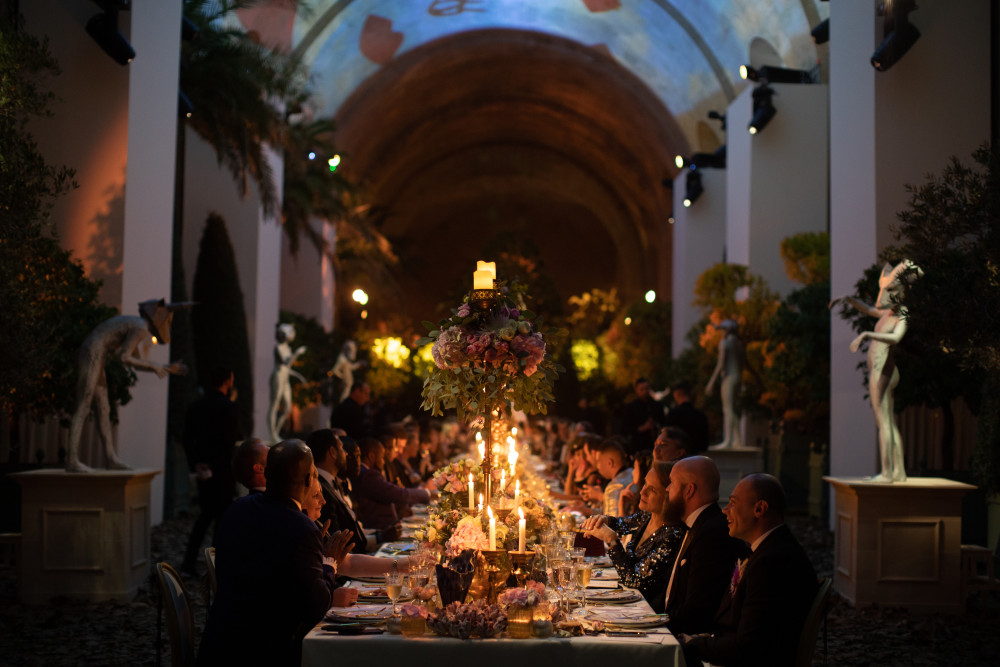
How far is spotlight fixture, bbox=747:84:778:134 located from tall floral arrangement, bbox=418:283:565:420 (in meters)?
10.5

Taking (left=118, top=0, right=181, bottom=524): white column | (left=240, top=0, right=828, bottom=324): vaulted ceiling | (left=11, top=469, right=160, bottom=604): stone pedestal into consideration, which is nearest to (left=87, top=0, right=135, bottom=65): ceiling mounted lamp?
(left=118, top=0, right=181, bottom=524): white column

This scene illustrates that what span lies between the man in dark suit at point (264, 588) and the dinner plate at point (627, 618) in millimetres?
958

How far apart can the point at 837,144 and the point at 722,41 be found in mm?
10735

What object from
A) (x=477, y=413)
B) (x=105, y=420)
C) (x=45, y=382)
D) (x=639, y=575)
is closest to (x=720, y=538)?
(x=639, y=575)

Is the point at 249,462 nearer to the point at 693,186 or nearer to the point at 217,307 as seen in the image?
the point at 217,307

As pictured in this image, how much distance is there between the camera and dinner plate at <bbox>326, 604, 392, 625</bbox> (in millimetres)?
3633

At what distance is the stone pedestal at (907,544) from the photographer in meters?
7.31

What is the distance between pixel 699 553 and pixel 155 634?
3.86 meters

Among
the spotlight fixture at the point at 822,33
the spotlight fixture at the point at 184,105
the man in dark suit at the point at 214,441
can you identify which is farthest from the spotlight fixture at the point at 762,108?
the man in dark suit at the point at 214,441

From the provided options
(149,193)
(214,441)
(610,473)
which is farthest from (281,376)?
(610,473)

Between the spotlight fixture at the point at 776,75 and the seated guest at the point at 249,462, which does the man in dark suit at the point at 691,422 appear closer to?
the spotlight fixture at the point at 776,75

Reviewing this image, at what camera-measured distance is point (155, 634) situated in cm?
646

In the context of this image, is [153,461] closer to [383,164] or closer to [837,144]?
[837,144]

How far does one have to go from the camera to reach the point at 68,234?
959cm
